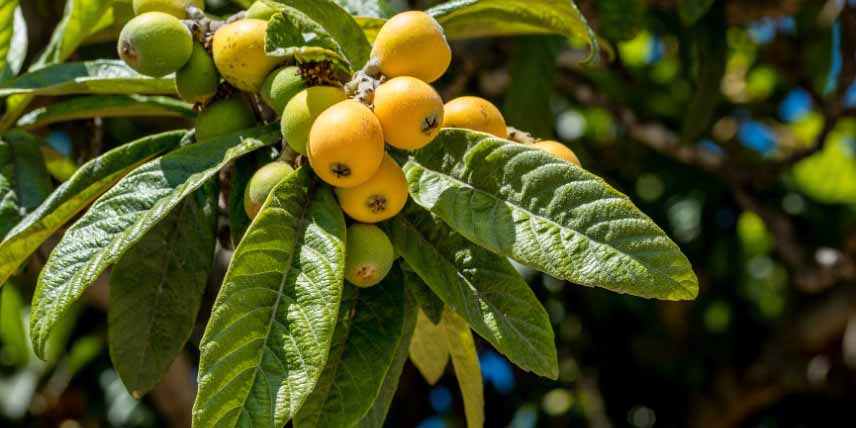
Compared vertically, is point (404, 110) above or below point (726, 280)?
above

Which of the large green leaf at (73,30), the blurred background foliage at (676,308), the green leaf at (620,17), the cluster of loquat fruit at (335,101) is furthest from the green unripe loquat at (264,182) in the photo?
the blurred background foliage at (676,308)

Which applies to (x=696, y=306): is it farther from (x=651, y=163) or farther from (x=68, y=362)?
(x=68, y=362)

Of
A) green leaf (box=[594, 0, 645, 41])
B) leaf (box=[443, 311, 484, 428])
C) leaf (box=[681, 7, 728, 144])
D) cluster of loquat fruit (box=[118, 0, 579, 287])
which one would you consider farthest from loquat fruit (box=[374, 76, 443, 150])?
leaf (box=[681, 7, 728, 144])

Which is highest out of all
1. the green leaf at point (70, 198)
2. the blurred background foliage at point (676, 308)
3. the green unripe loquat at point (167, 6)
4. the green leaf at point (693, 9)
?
the green unripe loquat at point (167, 6)

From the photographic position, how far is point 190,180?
3.51 ft

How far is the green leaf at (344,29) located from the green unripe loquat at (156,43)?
160 mm

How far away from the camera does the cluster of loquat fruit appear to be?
3.21 feet

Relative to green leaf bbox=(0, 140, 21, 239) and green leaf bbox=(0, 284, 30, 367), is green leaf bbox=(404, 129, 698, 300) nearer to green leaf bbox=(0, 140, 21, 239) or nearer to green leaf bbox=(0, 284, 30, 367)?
green leaf bbox=(0, 140, 21, 239)

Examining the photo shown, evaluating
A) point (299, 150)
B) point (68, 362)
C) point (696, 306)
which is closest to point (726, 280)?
point (696, 306)

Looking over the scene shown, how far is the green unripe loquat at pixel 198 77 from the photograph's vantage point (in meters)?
1.18

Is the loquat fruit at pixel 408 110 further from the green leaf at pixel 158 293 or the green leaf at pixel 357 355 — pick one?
the green leaf at pixel 158 293

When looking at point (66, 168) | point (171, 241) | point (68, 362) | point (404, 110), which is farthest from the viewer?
point (68, 362)

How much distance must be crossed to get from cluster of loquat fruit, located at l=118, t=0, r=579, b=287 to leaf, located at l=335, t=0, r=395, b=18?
0.21 m

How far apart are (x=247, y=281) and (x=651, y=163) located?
2495 mm
